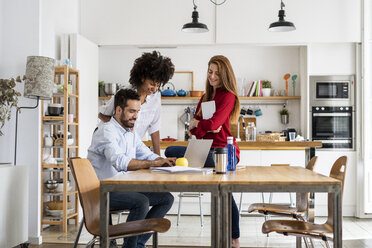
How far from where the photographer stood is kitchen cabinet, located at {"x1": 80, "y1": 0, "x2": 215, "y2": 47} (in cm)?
627

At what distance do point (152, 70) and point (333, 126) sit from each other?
3.52 metres

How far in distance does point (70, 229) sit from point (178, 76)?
115 inches

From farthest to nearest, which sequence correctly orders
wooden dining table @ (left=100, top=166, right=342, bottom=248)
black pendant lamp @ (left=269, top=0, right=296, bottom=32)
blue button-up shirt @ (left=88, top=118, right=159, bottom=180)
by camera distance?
black pendant lamp @ (left=269, top=0, right=296, bottom=32) < blue button-up shirt @ (left=88, top=118, right=159, bottom=180) < wooden dining table @ (left=100, top=166, right=342, bottom=248)

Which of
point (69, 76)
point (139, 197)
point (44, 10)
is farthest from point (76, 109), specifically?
point (139, 197)

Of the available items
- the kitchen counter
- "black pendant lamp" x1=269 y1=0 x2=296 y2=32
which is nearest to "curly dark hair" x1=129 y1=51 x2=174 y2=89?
"black pendant lamp" x1=269 y1=0 x2=296 y2=32

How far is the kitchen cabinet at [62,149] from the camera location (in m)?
5.07

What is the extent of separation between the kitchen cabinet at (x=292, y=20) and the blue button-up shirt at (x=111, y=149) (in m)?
3.37

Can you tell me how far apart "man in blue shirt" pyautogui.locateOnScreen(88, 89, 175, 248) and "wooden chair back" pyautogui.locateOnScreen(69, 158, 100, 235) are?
183mm

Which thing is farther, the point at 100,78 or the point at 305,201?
the point at 100,78

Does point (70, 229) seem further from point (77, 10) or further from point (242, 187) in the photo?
point (242, 187)

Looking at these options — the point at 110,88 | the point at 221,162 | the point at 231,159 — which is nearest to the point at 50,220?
the point at 110,88

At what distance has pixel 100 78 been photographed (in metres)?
7.25

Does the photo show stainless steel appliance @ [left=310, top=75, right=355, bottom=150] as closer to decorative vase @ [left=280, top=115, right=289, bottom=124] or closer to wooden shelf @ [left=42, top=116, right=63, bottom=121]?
decorative vase @ [left=280, top=115, right=289, bottom=124]

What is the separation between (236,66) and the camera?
23.2 feet
